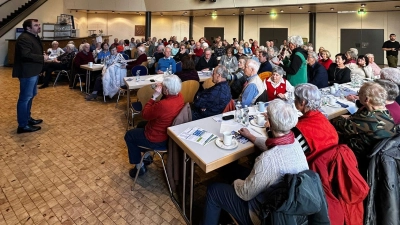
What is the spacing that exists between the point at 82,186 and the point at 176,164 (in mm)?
1133

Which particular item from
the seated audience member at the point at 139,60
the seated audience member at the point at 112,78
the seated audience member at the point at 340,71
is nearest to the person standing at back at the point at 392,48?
the seated audience member at the point at 340,71

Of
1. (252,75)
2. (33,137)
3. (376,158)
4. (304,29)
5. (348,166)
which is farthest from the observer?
(304,29)

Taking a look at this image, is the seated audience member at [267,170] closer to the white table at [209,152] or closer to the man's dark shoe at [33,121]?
the white table at [209,152]

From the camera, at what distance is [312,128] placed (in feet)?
5.67

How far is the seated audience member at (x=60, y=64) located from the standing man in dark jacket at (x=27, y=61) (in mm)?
3954

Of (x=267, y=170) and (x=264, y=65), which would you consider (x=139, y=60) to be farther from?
(x=267, y=170)

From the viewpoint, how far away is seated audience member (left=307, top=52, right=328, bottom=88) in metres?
4.40

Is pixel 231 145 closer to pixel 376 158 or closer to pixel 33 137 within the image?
pixel 376 158

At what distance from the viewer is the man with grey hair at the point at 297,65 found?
4.08 meters

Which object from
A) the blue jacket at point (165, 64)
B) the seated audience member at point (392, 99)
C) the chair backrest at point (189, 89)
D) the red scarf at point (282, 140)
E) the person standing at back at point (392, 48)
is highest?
the person standing at back at point (392, 48)

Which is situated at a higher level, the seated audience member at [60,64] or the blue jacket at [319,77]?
the seated audience member at [60,64]

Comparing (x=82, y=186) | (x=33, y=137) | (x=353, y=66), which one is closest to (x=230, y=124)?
(x=82, y=186)

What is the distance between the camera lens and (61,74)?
8188 mm

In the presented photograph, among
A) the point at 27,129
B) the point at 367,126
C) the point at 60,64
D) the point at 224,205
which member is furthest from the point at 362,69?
the point at 60,64
